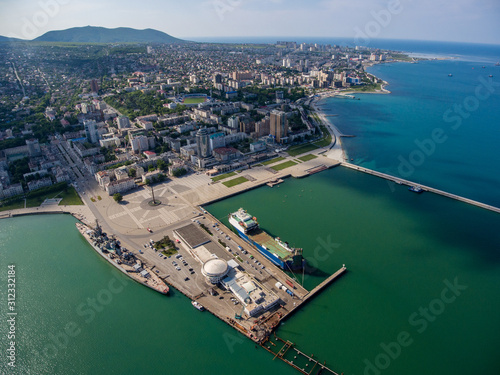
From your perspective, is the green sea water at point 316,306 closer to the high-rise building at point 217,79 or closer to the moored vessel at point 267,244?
the moored vessel at point 267,244

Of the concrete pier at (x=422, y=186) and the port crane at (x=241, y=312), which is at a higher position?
the concrete pier at (x=422, y=186)

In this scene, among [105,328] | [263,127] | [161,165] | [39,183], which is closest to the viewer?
[105,328]

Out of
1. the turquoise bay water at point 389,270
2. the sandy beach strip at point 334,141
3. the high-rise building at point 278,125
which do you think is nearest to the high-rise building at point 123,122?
the high-rise building at point 278,125

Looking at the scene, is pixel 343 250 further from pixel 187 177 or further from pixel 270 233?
pixel 187 177

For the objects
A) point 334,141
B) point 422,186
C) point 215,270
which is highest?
point 334,141

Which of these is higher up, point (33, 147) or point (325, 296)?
point (33, 147)

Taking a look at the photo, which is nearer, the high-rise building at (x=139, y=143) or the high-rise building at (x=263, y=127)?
the high-rise building at (x=139, y=143)

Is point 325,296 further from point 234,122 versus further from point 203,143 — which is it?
point 234,122

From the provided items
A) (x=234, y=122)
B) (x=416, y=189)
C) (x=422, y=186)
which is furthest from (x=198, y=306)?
(x=234, y=122)
